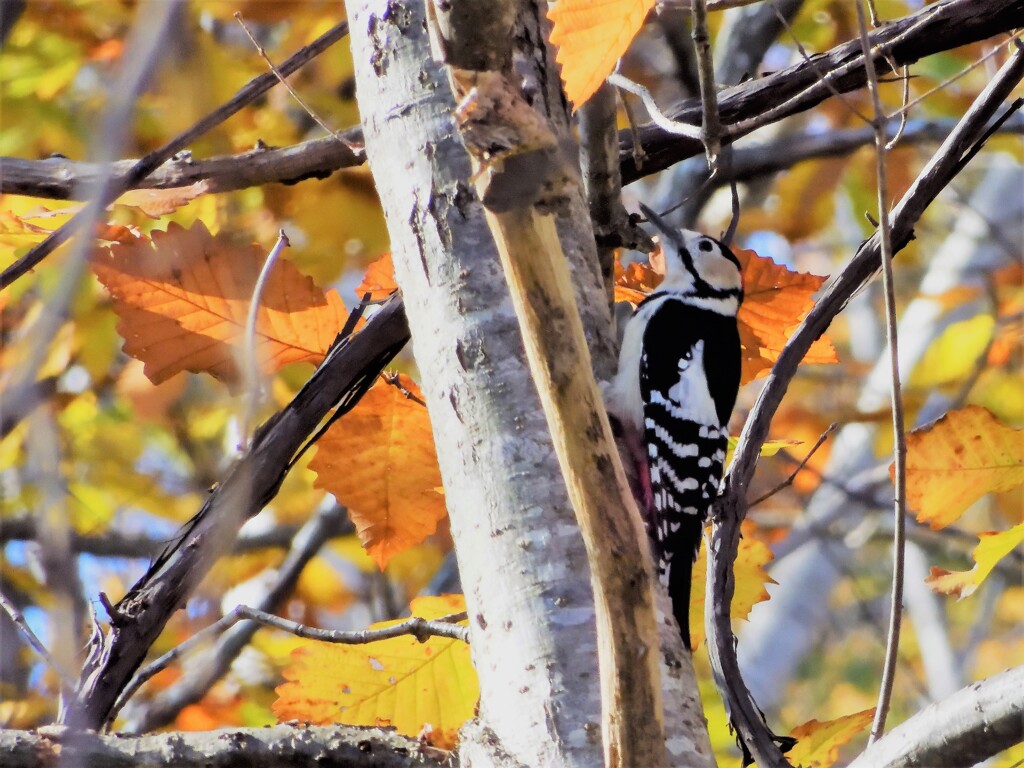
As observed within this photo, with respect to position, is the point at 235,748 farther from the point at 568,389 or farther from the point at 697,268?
the point at 697,268

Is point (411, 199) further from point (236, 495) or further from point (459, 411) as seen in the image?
point (236, 495)

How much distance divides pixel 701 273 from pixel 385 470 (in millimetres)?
2114

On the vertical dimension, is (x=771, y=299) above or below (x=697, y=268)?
below

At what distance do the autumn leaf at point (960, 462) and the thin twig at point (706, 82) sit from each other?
0.74m

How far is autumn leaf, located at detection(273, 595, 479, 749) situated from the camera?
103 inches

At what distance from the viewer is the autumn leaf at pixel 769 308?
2928 millimetres

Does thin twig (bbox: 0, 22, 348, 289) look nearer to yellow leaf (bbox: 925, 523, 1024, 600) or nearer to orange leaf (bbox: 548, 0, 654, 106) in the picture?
orange leaf (bbox: 548, 0, 654, 106)

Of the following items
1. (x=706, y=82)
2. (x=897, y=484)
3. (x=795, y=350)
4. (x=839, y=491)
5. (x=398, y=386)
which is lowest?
(x=897, y=484)

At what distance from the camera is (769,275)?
3.01 m

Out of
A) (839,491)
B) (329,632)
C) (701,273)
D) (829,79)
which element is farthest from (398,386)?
(839,491)

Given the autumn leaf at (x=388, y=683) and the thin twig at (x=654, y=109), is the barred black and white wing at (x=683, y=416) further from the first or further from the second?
the thin twig at (x=654, y=109)

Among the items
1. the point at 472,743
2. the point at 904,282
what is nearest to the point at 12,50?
the point at 472,743

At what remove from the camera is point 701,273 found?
4.48 m

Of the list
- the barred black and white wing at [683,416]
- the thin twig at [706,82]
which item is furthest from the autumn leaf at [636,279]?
the thin twig at [706,82]
